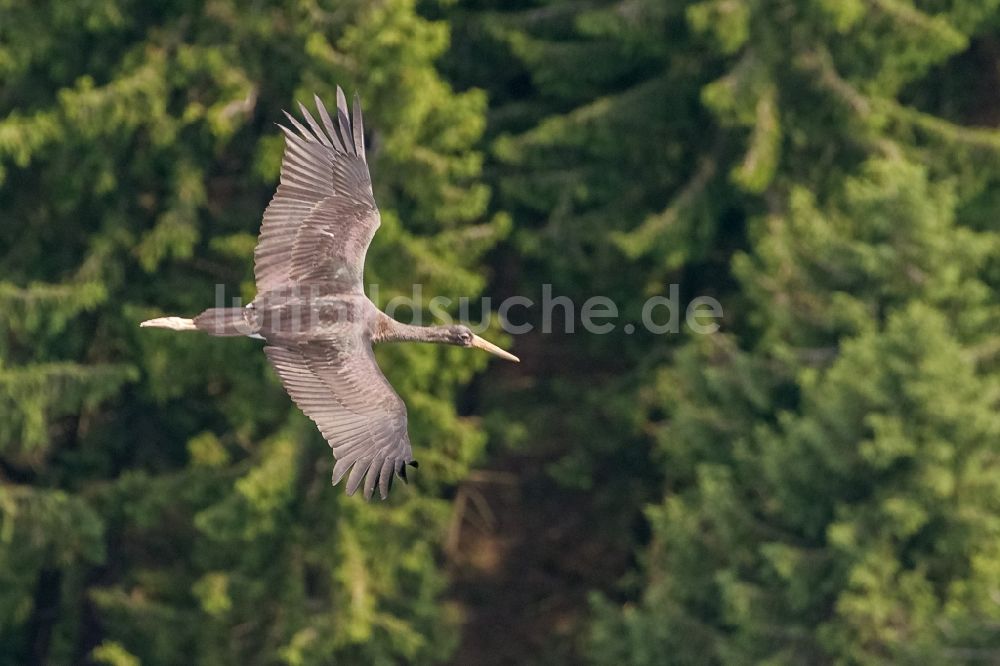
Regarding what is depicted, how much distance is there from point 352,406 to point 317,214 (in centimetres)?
151

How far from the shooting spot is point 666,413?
2320cm

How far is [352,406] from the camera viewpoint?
15.0m

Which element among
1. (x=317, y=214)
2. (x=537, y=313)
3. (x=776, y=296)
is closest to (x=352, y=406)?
(x=317, y=214)

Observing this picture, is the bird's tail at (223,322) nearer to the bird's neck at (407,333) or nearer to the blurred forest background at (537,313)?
the bird's neck at (407,333)

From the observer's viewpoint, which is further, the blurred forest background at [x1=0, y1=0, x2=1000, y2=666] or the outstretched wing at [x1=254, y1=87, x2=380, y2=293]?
the blurred forest background at [x1=0, y1=0, x2=1000, y2=666]

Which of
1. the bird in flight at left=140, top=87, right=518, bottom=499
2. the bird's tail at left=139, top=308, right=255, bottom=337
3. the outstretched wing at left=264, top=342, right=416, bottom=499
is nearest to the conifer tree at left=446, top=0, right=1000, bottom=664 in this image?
the bird in flight at left=140, top=87, right=518, bottom=499

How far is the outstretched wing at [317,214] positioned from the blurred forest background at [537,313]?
4.16m

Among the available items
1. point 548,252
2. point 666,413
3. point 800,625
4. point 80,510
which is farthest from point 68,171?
point 800,625

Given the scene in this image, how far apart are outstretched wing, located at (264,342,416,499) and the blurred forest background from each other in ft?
15.5

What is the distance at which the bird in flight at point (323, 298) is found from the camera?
1507 cm

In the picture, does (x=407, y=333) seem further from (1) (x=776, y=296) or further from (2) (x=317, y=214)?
(1) (x=776, y=296)

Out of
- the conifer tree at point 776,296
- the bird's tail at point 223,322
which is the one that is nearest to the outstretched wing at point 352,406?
the bird's tail at point 223,322

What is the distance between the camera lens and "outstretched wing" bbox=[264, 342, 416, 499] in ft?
47.5

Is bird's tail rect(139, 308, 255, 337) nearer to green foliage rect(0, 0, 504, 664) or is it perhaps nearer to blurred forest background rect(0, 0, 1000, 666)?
green foliage rect(0, 0, 504, 664)
